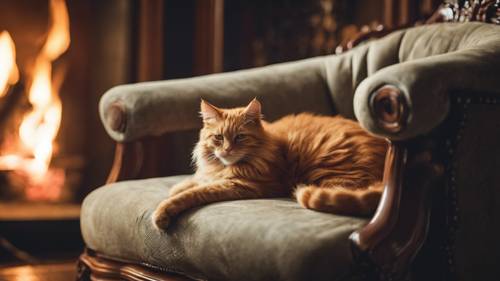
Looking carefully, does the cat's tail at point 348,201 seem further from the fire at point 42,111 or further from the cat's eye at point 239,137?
the fire at point 42,111

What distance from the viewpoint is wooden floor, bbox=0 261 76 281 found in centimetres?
229

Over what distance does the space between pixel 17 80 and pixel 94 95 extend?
380 millimetres

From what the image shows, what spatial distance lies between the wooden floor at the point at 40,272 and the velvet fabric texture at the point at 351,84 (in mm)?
817

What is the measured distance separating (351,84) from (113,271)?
3.20ft

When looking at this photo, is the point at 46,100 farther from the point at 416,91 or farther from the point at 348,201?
the point at 416,91

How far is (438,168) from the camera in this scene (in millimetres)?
1125

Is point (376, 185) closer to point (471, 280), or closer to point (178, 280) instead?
point (471, 280)

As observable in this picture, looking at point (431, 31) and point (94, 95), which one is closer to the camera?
point (431, 31)

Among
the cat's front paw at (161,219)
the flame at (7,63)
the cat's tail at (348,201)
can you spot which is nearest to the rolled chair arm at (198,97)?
the cat's front paw at (161,219)

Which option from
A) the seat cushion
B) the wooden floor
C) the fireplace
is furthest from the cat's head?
the fireplace

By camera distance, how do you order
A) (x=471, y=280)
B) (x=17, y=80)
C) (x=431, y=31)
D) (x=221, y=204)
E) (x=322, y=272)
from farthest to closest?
(x=17, y=80)
(x=431, y=31)
(x=221, y=204)
(x=471, y=280)
(x=322, y=272)

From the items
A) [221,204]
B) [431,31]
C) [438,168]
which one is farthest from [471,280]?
[431,31]

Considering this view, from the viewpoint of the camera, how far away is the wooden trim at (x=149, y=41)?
3.08 meters

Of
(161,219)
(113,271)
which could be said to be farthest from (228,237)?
(113,271)
